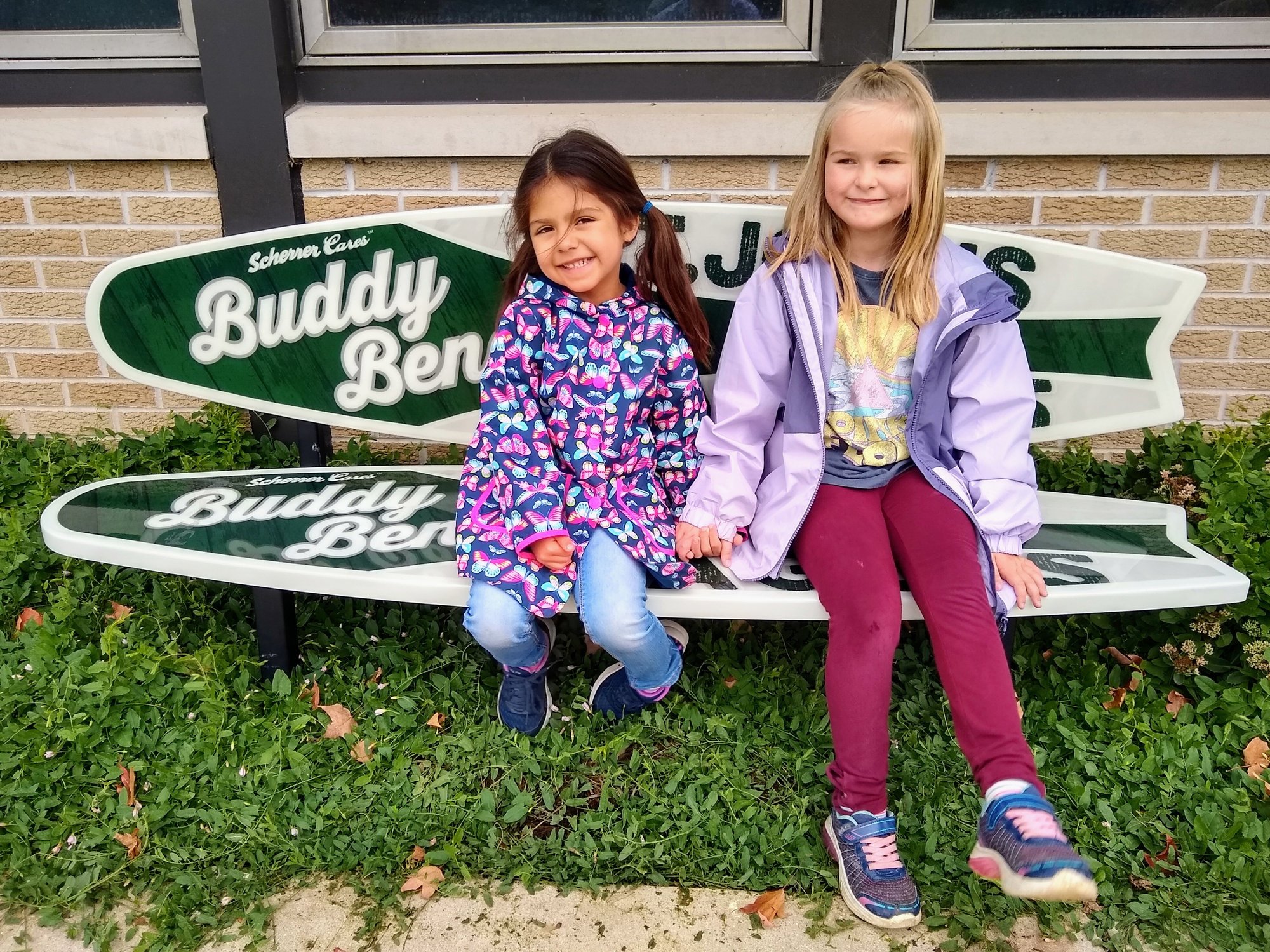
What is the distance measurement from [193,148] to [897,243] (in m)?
2.11

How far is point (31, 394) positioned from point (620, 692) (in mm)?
2389

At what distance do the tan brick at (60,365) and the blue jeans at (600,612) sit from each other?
200 cm

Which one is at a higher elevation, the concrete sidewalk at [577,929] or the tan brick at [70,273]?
the tan brick at [70,273]

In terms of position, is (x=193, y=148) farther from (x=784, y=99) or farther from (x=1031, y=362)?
(x=1031, y=362)

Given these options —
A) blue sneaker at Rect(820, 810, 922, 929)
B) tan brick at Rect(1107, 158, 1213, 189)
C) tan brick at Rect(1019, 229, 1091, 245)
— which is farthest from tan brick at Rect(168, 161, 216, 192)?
tan brick at Rect(1107, 158, 1213, 189)

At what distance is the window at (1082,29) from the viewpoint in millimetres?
2920

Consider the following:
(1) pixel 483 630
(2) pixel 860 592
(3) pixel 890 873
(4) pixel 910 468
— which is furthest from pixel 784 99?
(3) pixel 890 873

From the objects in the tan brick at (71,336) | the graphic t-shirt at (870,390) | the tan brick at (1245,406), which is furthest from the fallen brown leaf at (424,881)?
the tan brick at (1245,406)

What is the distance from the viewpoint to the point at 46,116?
10.00ft

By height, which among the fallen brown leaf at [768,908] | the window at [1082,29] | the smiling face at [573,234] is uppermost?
the window at [1082,29]

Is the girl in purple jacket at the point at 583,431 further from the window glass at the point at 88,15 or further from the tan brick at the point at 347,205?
the window glass at the point at 88,15

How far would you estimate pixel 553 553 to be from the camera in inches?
83.3

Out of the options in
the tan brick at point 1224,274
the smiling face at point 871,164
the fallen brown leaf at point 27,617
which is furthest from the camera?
the tan brick at point 1224,274

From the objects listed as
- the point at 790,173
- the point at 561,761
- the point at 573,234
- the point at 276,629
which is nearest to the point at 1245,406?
the point at 790,173
